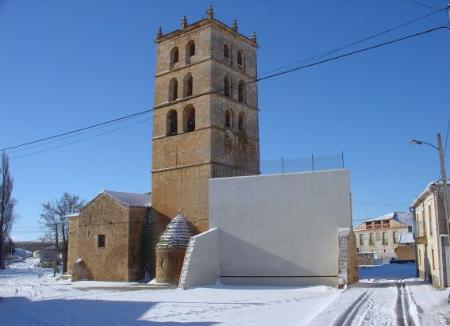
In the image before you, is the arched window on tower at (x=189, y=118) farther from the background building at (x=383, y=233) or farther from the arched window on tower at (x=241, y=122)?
the background building at (x=383, y=233)

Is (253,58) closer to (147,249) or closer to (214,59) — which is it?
(214,59)

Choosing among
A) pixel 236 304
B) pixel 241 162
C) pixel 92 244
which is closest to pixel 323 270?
pixel 236 304

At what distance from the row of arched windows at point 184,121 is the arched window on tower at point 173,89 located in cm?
101

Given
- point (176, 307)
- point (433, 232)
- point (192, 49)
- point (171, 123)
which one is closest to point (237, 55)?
point (192, 49)

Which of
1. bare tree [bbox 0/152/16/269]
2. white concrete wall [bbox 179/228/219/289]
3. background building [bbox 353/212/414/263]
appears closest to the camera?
white concrete wall [bbox 179/228/219/289]

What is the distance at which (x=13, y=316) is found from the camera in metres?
14.7

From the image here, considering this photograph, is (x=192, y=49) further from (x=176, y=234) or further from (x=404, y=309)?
(x=404, y=309)

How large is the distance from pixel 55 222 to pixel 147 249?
87.1 feet

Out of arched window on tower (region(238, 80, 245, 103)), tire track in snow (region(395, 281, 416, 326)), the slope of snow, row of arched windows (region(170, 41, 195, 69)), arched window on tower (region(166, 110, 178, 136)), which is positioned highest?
row of arched windows (region(170, 41, 195, 69))

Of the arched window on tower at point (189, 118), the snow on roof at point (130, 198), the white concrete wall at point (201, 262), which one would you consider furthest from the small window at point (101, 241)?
the white concrete wall at point (201, 262)

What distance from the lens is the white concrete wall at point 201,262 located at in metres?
22.6

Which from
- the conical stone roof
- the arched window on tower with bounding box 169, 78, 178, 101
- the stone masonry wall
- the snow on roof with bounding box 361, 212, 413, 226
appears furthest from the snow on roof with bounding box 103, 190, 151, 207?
the snow on roof with bounding box 361, 212, 413, 226

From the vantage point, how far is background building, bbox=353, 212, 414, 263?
200 feet

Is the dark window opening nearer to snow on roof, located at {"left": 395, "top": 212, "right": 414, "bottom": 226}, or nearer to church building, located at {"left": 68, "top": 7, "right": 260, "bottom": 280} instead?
church building, located at {"left": 68, "top": 7, "right": 260, "bottom": 280}
